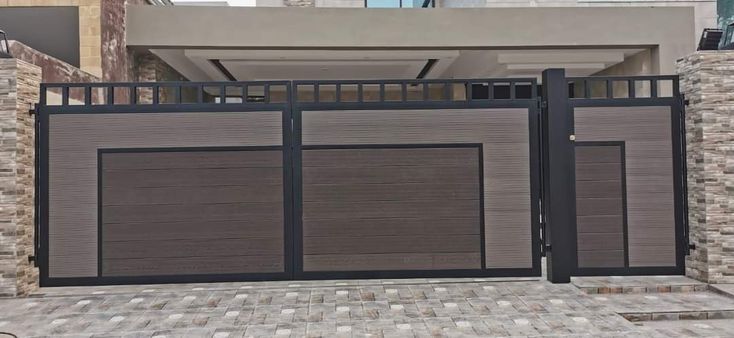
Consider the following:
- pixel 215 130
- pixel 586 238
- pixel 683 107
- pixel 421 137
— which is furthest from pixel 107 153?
pixel 683 107

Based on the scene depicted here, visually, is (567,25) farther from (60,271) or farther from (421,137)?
(60,271)

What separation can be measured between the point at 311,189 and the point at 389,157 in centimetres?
93

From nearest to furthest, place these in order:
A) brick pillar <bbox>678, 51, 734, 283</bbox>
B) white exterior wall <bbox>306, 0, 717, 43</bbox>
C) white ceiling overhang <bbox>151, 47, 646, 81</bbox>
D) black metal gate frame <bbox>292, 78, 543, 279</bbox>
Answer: brick pillar <bbox>678, 51, 734, 283</bbox> < black metal gate frame <bbox>292, 78, 543, 279</bbox> < white ceiling overhang <bbox>151, 47, 646, 81</bbox> < white exterior wall <bbox>306, 0, 717, 43</bbox>

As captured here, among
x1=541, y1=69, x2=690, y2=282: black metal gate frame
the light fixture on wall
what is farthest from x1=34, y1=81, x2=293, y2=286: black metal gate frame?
x1=541, y1=69, x2=690, y2=282: black metal gate frame

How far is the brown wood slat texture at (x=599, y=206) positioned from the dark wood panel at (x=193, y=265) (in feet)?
11.0

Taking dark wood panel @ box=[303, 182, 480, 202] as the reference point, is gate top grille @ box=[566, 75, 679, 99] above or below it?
above

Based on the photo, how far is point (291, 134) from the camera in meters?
6.35

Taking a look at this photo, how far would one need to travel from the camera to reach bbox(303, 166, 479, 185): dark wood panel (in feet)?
20.9

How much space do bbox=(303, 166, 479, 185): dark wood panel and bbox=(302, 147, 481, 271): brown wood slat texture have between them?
0.01 meters

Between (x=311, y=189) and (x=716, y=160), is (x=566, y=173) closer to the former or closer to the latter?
(x=716, y=160)

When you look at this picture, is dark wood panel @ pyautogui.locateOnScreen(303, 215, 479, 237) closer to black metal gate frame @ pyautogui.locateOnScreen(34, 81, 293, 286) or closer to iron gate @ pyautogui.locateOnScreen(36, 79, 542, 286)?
iron gate @ pyautogui.locateOnScreen(36, 79, 542, 286)

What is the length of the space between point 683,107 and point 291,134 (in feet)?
14.2

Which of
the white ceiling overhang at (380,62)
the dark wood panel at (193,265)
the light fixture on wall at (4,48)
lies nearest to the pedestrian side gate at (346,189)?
the dark wood panel at (193,265)

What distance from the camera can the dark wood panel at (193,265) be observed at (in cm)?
630
